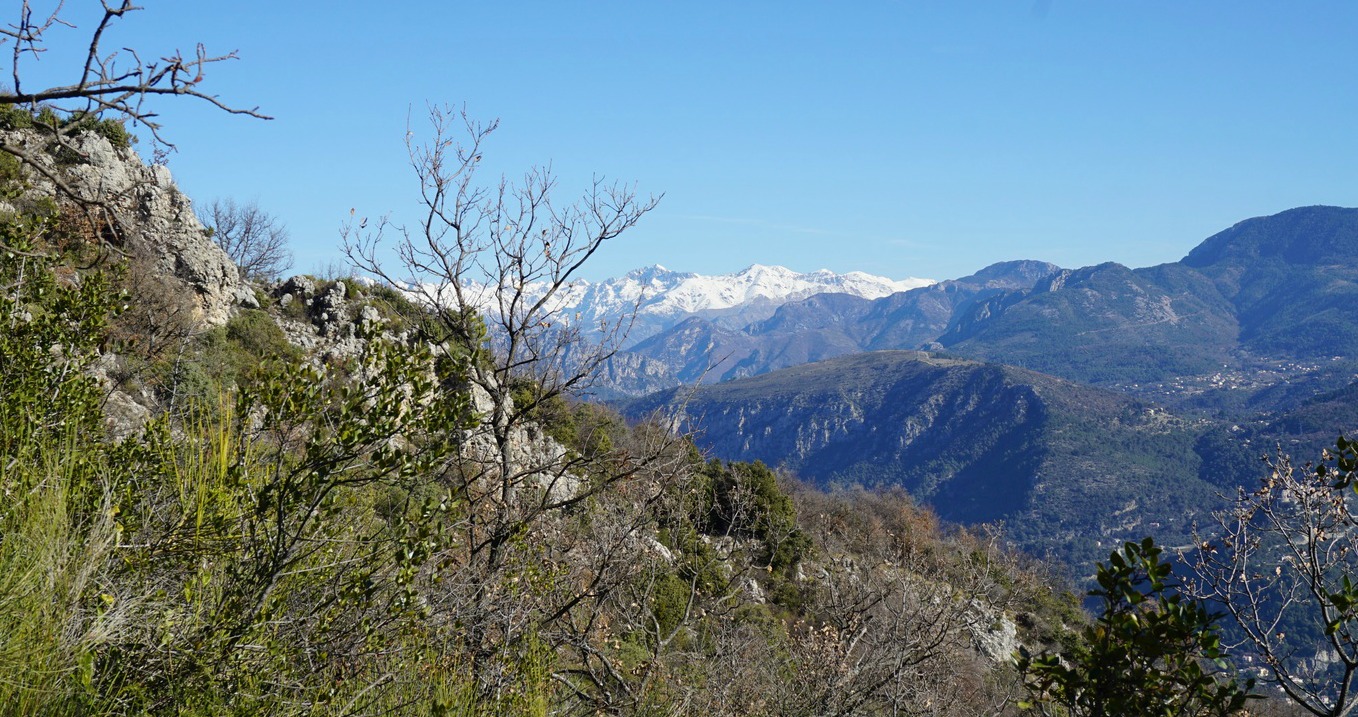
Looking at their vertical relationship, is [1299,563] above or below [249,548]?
below

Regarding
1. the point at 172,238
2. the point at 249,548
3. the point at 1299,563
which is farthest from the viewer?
the point at 172,238

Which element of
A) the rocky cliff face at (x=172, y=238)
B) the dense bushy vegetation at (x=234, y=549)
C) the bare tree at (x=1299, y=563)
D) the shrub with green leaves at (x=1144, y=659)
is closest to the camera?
the shrub with green leaves at (x=1144, y=659)

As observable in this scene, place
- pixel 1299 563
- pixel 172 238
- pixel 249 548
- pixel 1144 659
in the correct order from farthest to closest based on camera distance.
A: pixel 172 238 < pixel 1299 563 < pixel 249 548 < pixel 1144 659

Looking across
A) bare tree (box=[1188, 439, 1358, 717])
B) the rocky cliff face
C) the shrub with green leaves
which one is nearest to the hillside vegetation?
the shrub with green leaves

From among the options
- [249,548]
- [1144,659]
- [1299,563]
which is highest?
[249,548]

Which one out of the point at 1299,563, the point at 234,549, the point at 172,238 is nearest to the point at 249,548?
the point at 234,549

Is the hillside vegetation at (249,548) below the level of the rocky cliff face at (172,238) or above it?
below

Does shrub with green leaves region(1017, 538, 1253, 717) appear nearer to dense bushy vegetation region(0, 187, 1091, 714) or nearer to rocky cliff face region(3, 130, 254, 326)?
dense bushy vegetation region(0, 187, 1091, 714)

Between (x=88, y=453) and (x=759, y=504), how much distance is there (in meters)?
27.8

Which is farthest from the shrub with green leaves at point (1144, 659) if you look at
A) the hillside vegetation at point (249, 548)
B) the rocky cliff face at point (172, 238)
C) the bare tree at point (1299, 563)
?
the rocky cliff face at point (172, 238)

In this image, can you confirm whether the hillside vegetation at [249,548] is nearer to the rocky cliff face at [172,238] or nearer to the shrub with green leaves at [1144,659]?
the shrub with green leaves at [1144,659]

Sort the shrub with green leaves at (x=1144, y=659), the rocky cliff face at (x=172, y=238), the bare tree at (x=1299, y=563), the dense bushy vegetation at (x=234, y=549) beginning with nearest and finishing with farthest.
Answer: the shrub with green leaves at (x=1144, y=659), the dense bushy vegetation at (x=234, y=549), the bare tree at (x=1299, y=563), the rocky cliff face at (x=172, y=238)

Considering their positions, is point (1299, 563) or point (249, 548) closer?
point (249, 548)

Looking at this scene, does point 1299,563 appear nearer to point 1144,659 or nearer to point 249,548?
point 1144,659
